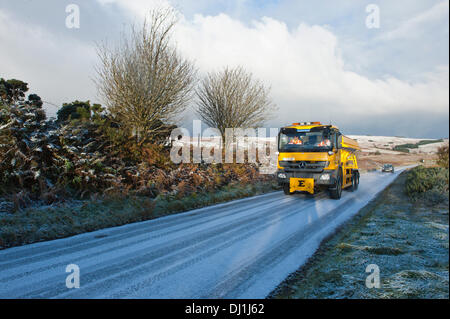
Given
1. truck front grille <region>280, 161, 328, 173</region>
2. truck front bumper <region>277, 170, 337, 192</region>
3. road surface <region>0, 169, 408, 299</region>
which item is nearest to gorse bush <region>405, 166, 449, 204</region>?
truck front bumper <region>277, 170, 337, 192</region>

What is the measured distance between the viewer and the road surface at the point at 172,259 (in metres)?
3.20

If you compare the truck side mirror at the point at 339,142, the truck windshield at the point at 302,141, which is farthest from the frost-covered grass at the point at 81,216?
the truck side mirror at the point at 339,142

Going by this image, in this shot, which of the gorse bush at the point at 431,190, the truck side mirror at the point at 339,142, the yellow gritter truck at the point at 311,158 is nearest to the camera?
the gorse bush at the point at 431,190

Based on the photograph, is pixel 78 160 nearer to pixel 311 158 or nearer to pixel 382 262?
pixel 311 158

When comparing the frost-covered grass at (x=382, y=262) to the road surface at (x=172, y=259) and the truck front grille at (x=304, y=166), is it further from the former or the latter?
the truck front grille at (x=304, y=166)

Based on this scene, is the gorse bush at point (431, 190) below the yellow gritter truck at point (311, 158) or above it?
below

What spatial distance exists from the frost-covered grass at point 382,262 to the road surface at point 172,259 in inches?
11.7

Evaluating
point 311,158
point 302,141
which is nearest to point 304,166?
point 311,158

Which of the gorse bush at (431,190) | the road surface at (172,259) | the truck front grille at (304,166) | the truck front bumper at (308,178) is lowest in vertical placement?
the road surface at (172,259)

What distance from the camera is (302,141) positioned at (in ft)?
34.7

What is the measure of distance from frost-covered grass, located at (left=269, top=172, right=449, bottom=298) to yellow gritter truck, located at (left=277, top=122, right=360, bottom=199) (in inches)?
133
